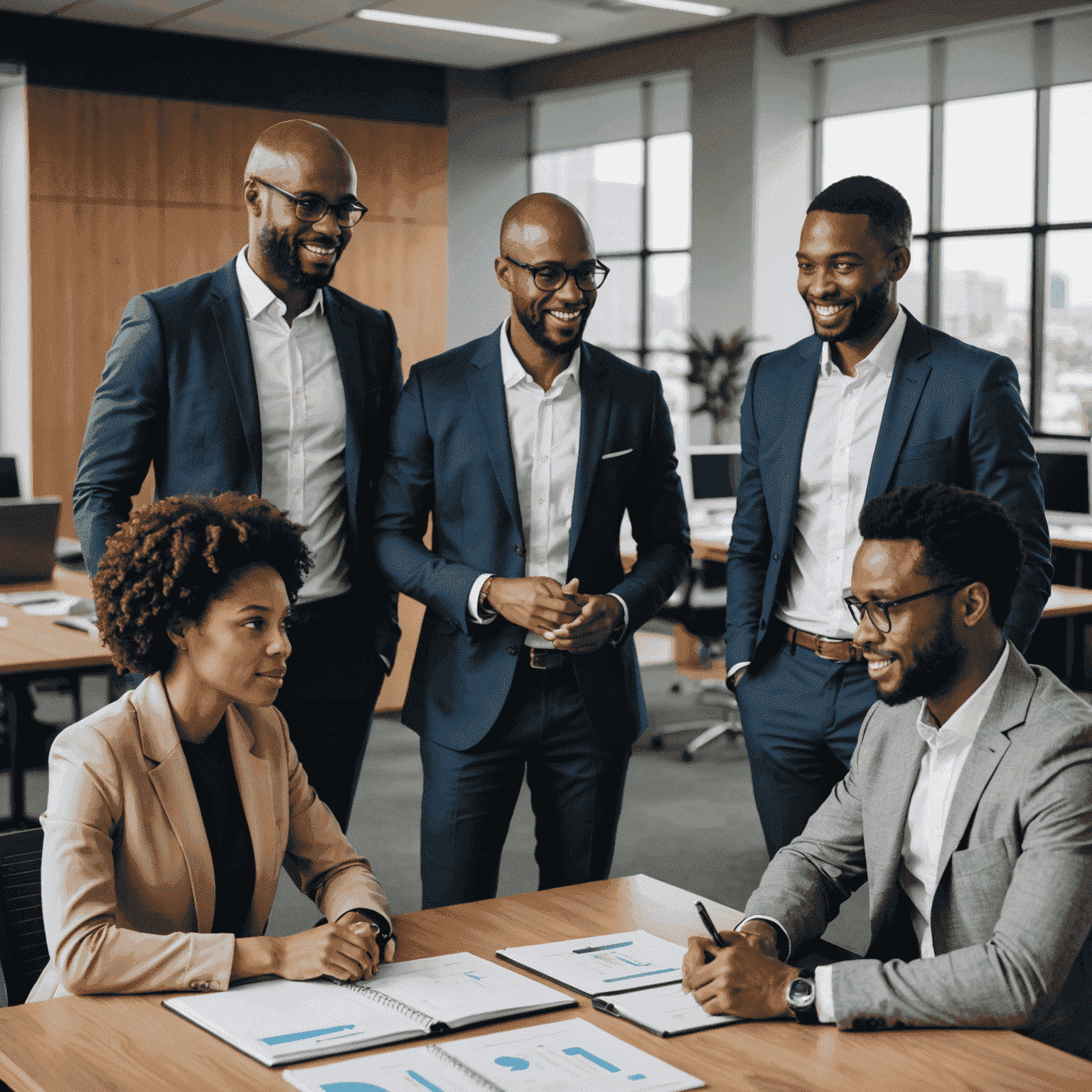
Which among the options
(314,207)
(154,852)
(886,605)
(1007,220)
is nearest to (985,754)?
(886,605)

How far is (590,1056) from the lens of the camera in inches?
61.9

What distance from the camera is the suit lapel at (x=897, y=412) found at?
2.60m

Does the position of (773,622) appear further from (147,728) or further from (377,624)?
(147,728)

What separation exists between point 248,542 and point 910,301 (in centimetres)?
778

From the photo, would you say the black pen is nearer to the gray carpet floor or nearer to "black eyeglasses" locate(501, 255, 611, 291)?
"black eyeglasses" locate(501, 255, 611, 291)

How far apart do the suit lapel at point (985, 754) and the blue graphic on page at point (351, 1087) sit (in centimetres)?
84

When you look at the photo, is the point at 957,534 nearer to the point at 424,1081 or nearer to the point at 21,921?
the point at 424,1081

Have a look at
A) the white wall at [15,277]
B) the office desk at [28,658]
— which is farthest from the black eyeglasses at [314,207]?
the white wall at [15,277]

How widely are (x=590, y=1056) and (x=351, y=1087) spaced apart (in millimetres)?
273

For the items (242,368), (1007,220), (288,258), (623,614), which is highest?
(1007,220)

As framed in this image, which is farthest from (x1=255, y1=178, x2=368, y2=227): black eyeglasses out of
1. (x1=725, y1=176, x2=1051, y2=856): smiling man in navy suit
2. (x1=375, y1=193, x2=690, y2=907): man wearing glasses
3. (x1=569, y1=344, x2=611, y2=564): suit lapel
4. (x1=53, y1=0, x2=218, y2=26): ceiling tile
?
(x1=53, y1=0, x2=218, y2=26): ceiling tile

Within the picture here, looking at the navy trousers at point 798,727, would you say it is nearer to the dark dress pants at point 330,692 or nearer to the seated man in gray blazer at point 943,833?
the seated man in gray blazer at point 943,833

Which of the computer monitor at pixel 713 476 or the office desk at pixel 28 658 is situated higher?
the computer monitor at pixel 713 476

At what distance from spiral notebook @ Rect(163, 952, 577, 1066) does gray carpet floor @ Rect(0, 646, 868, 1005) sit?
2410 millimetres
